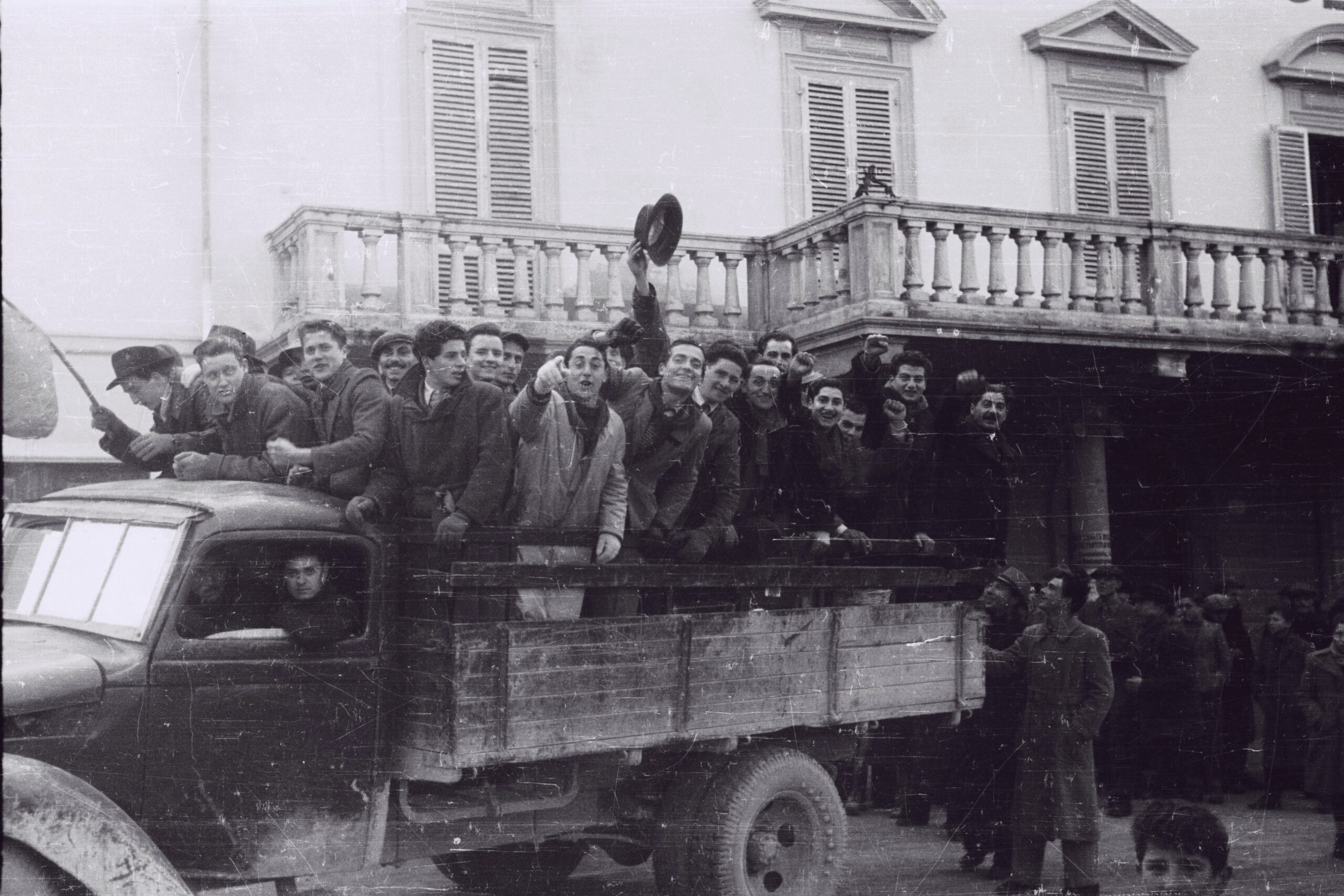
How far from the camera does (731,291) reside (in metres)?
9.63

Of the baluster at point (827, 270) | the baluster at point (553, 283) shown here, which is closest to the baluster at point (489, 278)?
the baluster at point (553, 283)

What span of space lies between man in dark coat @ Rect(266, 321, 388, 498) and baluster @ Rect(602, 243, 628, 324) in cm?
369

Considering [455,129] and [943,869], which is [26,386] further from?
[455,129]

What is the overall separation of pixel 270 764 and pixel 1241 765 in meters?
7.78

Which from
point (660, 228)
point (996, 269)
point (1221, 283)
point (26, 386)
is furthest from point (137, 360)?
point (1221, 283)

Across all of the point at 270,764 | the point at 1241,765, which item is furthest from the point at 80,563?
the point at 1241,765

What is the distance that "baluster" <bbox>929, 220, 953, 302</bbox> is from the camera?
30.9 feet

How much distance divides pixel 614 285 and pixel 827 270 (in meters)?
1.62

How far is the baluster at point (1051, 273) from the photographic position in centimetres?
993

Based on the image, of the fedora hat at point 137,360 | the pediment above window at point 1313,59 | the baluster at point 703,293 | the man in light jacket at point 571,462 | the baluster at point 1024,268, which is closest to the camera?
the man in light jacket at point 571,462

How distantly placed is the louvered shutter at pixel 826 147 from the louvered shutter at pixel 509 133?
240 cm

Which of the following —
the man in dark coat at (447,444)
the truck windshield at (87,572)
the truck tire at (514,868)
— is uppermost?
the man in dark coat at (447,444)

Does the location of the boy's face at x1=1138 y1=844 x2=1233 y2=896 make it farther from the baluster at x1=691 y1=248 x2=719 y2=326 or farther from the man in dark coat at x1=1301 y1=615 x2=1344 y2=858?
the baluster at x1=691 y1=248 x2=719 y2=326

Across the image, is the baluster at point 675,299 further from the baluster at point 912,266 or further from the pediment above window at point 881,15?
the pediment above window at point 881,15
